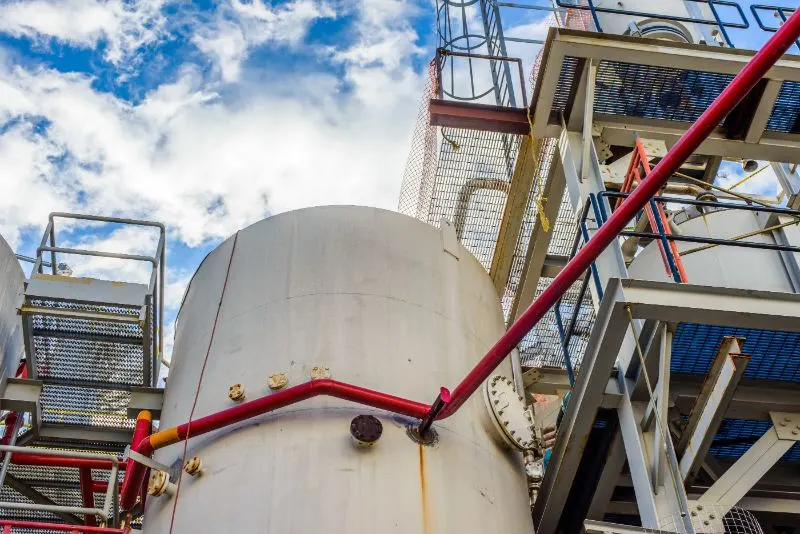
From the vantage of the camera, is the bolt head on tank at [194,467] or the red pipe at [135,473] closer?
the bolt head on tank at [194,467]

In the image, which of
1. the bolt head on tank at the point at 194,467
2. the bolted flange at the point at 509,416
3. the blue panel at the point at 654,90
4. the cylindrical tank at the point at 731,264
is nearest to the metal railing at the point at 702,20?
the blue panel at the point at 654,90

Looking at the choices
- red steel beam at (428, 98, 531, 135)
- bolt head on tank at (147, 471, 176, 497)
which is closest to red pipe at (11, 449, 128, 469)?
bolt head on tank at (147, 471, 176, 497)

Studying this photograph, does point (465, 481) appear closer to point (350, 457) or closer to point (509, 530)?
point (509, 530)

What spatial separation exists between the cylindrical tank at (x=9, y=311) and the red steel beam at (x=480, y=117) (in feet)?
18.1

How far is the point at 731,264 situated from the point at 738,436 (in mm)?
1673

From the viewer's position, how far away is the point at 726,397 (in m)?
6.22

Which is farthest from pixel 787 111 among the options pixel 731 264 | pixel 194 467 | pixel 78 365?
pixel 78 365

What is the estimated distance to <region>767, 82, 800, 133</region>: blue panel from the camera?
9.32 m

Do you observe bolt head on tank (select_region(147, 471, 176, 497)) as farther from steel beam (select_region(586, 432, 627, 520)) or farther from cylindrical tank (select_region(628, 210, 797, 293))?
cylindrical tank (select_region(628, 210, 797, 293))

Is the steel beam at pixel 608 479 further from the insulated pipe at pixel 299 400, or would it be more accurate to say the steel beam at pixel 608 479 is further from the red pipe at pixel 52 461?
the red pipe at pixel 52 461

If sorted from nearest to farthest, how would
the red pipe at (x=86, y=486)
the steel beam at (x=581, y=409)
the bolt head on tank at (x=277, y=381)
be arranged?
the steel beam at (x=581, y=409) → the bolt head on tank at (x=277, y=381) → the red pipe at (x=86, y=486)

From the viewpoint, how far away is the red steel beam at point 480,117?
971 centimetres

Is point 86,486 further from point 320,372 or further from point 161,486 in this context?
point 320,372

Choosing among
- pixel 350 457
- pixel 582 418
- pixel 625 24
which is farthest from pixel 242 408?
pixel 625 24
